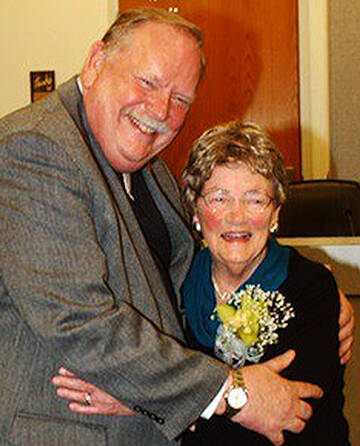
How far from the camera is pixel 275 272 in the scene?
1.67 metres

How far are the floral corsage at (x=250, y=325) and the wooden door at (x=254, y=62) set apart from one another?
3156 mm

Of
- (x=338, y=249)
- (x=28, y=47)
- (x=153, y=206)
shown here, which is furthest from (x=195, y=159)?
(x=28, y=47)

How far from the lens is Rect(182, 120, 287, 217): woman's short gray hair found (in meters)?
1.68

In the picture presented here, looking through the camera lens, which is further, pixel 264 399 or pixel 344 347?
pixel 344 347

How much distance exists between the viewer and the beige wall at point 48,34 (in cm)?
476

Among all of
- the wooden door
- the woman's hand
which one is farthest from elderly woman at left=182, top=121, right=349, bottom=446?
the wooden door

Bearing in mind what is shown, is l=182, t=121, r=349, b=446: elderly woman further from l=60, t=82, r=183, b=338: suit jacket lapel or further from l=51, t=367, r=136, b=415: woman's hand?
l=51, t=367, r=136, b=415: woman's hand

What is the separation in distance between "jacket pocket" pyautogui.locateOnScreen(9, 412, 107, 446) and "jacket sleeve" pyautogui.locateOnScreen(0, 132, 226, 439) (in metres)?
0.11

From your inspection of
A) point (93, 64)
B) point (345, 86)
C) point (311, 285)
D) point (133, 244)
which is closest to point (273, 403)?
point (311, 285)

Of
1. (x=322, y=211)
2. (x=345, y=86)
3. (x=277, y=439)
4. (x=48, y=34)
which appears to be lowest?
(x=277, y=439)

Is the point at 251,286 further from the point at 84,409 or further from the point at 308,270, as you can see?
the point at 84,409

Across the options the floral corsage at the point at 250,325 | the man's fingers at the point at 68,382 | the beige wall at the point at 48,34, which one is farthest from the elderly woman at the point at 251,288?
the beige wall at the point at 48,34

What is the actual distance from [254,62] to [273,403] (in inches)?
142

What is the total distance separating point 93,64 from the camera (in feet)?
4.89
